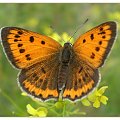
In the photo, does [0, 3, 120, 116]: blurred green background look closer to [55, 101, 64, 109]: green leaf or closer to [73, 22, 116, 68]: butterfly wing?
[73, 22, 116, 68]: butterfly wing

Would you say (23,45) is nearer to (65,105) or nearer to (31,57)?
(31,57)

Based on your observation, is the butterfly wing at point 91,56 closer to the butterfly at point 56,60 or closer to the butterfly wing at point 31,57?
the butterfly at point 56,60

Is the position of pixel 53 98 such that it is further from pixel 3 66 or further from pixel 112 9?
pixel 112 9

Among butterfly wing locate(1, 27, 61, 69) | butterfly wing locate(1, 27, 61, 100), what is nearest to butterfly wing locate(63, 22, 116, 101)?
butterfly wing locate(1, 27, 61, 100)

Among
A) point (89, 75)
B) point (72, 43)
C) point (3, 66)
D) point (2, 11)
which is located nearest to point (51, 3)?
point (2, 11)

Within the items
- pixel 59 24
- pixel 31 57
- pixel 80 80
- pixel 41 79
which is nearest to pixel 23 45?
pixel 31 57

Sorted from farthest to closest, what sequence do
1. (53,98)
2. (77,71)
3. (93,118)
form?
(93,118), (77,71), (53,98)

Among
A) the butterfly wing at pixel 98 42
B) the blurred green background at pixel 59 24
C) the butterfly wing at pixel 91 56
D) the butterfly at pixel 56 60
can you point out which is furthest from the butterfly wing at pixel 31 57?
the blurred green background at pixel 59 24
